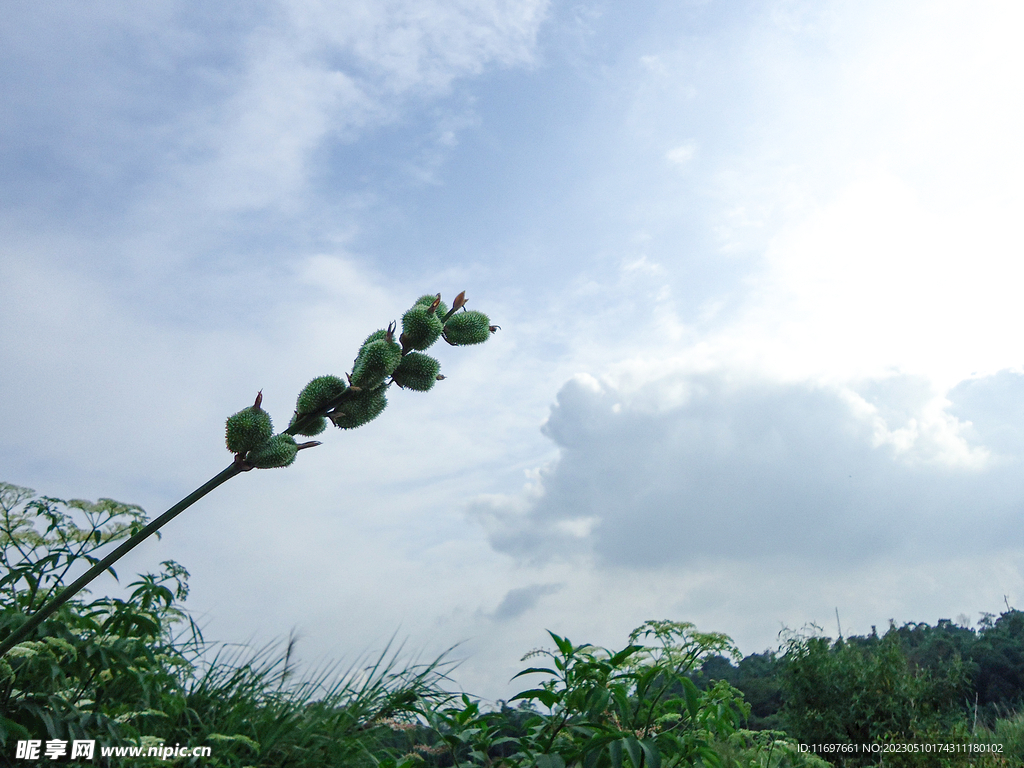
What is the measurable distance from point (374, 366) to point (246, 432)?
14.4 inches

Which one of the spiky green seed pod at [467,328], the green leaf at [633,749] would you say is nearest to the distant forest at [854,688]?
the green leaf at [633,749]

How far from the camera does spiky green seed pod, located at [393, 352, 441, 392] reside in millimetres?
2096

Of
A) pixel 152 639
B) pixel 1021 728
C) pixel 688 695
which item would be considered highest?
pixel 152 639

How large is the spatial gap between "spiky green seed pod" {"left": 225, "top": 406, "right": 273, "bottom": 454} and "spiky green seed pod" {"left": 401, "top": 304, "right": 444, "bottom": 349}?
45cm

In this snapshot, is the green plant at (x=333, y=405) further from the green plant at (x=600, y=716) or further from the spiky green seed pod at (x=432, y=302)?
the green plant at (x=600, y=716)

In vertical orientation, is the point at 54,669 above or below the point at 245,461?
below

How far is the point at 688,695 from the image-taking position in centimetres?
271

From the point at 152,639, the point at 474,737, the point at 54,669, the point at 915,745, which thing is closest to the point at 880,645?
the point at 915,745

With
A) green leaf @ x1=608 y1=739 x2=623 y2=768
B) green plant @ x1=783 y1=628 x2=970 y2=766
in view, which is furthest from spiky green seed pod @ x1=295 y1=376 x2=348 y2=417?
green plant @ x1=783 y1=628 x2=970 y2=766

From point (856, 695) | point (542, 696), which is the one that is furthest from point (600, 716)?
point (856, 695)

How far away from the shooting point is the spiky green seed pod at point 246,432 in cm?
187

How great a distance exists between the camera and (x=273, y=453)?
1.85 metres

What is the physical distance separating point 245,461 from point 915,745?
7493 mm

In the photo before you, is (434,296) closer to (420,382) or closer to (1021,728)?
(420,382)
